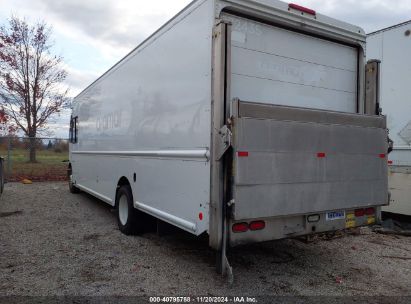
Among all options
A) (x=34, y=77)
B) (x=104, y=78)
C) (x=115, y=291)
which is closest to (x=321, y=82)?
(x=115, y=291)

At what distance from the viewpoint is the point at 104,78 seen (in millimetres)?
8148

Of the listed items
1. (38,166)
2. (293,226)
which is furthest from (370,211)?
(38,166)

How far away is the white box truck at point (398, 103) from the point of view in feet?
23.6

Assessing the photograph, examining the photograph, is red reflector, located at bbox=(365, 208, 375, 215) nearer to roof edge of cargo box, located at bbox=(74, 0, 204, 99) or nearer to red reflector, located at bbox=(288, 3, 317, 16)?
red reflector, located at bbox=(288, 3, 317, 16)

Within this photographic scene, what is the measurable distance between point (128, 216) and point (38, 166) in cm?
1276

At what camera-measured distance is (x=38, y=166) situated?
1725 centimetres

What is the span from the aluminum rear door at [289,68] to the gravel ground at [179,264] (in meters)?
2.22

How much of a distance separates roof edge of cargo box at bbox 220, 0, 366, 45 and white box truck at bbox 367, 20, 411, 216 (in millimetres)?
2625

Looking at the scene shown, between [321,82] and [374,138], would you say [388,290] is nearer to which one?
[374,138]

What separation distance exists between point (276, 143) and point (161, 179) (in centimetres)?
185

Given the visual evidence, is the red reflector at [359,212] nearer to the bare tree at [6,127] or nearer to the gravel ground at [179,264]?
the gravel ground at [179,264]

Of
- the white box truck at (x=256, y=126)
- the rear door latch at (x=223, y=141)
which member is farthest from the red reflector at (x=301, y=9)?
the rear door latch at (x=223, y=141)

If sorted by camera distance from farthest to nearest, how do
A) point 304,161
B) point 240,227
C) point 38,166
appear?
point 38,166 < point 304,161 < point 240,227

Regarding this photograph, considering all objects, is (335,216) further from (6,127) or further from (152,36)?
(6,127)
